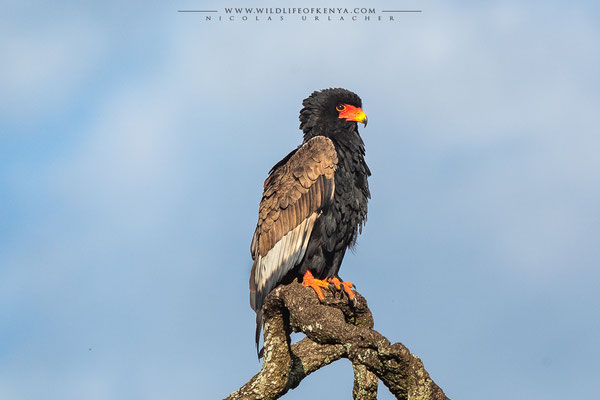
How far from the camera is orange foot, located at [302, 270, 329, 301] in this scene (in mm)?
7349

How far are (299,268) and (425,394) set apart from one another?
3265mm

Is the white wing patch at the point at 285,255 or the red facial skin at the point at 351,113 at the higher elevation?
the red facial skin at the point at 351,113

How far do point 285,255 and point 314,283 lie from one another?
0.60 meters

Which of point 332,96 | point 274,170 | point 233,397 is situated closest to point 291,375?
point 233,397

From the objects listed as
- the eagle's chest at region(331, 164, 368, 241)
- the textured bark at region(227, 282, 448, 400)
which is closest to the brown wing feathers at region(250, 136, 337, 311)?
the eagle's chest at region(331, 164, 368, 241)

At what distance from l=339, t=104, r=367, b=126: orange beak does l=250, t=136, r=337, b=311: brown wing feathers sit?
53cm

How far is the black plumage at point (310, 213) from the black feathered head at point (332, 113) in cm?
25

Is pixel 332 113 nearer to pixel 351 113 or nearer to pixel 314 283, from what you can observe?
pixel 351 113

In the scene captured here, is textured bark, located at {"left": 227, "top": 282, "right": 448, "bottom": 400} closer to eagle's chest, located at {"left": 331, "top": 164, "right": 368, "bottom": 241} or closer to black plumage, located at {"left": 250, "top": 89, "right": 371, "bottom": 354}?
black plumage, located at {"left": 250, "top": 89, "right": 371, "bottom": 354}

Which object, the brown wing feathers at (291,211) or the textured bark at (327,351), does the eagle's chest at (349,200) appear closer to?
the brown wing feathers at (291,211)

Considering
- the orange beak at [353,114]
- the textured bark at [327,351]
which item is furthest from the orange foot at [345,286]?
the orange beak at [353,114]

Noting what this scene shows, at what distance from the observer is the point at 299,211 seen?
26.7 feet

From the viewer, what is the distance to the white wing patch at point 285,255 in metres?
7.98

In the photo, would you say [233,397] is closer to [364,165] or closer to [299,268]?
[299,268]
